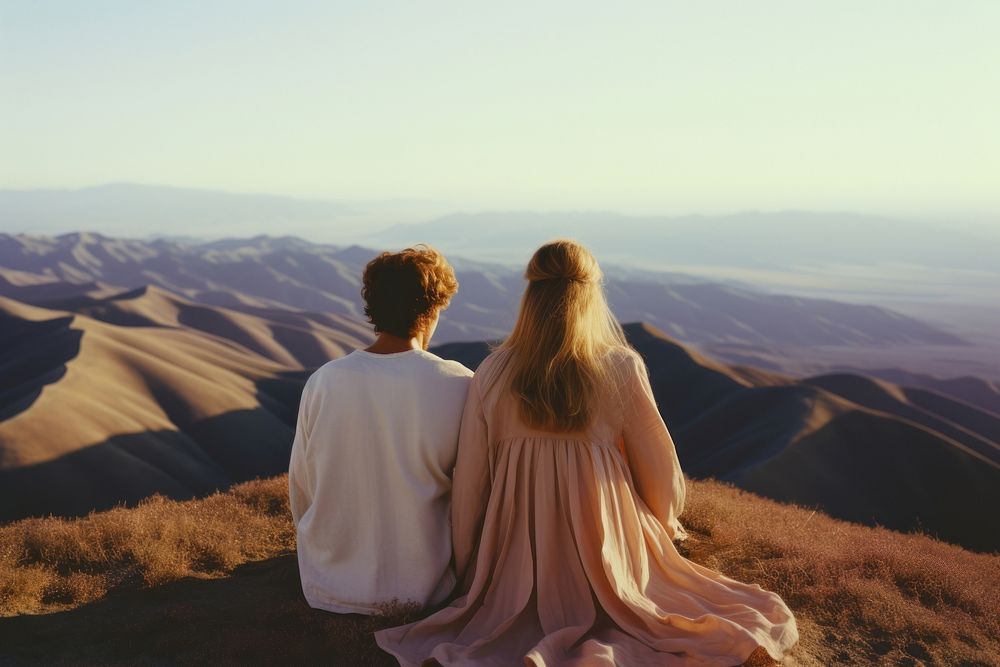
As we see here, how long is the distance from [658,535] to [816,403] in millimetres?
47536

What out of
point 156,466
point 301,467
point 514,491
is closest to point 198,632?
point 301,467

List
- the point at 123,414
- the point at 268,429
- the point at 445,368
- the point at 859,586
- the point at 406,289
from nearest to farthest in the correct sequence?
the point at 406,289
the point at 445,368
the point at 859,586
the point at 123,414
the point at 268,429

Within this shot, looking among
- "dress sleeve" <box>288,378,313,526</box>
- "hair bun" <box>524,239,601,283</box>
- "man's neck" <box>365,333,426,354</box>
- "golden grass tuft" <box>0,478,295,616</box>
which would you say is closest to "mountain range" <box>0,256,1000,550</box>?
"golden grass tuft" <box>0,478,295,616</box>

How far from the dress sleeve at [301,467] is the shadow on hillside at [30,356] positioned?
3998 centimetres

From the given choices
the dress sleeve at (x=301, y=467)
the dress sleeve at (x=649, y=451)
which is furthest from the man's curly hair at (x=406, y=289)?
the dress sleeve at (x=649, y=451)

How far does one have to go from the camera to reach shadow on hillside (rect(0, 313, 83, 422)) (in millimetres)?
45200

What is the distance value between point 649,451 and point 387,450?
168 cm

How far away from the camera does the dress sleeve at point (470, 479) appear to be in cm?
519

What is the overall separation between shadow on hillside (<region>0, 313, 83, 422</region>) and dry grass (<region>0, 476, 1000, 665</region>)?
123 feet

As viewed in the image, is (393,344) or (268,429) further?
(268,429)

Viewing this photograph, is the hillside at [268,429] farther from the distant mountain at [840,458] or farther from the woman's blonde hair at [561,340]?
the woman's blonde hair at [561,340]

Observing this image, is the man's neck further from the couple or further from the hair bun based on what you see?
the hair bun

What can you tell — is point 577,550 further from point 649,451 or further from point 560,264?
point 560,264

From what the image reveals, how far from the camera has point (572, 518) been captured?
5.09 meters
